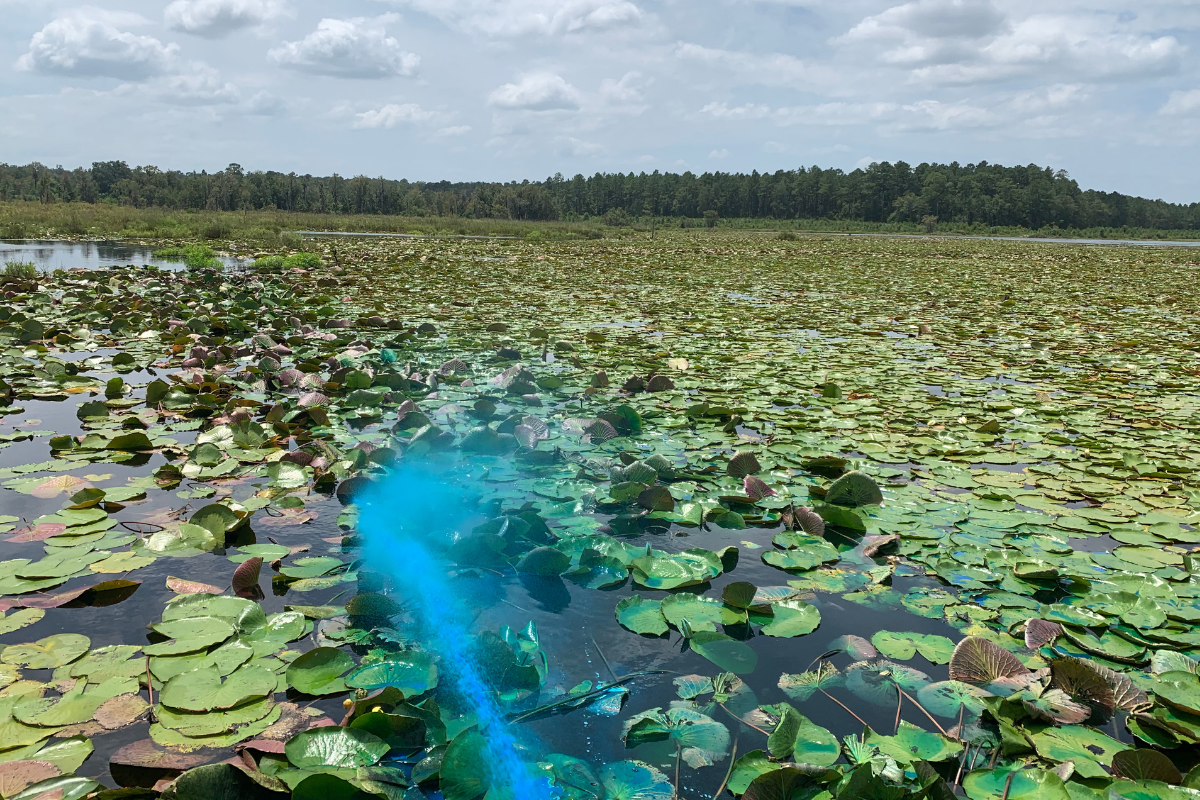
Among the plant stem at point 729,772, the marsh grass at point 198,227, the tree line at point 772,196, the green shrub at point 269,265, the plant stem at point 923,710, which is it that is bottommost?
the plant stem at point 729,772

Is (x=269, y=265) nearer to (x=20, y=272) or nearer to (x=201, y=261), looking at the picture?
(x=201, y=261)

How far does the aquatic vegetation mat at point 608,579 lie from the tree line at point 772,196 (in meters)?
66.5

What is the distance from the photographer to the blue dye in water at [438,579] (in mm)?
1648

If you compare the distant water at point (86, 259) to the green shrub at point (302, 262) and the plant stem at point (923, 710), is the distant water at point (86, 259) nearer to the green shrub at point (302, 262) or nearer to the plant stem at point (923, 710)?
the green shrub at point (302, 262)

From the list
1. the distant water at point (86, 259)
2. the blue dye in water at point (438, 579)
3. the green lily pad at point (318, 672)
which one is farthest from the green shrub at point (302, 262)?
the green lily pad at point (318, 672)

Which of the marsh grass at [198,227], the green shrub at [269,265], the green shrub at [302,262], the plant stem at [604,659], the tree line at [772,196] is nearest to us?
the plant stem at [604,659]

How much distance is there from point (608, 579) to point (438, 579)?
2.18 feet

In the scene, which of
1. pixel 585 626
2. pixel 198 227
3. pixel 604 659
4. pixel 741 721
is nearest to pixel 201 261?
pixel 585 626

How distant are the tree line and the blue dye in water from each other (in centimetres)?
6824

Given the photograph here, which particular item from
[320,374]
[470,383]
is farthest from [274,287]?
[470,383]

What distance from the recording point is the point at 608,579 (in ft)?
8.69

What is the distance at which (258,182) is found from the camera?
7531cm

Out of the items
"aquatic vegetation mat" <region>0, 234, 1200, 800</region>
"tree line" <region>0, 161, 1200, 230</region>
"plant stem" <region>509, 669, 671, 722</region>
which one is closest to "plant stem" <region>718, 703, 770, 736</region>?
"aquatic vegetation mat" <region>0, 234, 1200, 800</region>

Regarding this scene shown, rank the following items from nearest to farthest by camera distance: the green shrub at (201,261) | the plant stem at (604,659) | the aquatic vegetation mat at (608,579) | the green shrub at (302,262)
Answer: the aquatic vegetation mat at (608,579) < the plant stem at (604,659) < the green shrub at (201,261) < the green shrub at (302,262)
